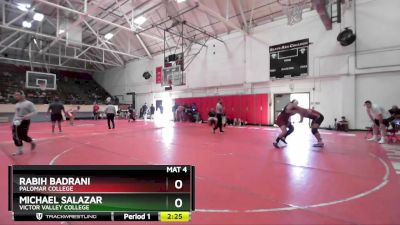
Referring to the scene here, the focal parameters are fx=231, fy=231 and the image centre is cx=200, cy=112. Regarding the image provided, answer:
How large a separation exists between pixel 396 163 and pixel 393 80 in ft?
30.5

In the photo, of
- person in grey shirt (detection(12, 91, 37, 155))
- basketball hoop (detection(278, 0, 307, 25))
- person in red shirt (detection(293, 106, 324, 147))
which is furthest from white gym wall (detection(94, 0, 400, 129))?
person in grey shirt (detection(12, 91, 37, 155))

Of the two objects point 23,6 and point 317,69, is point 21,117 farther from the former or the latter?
point 23,6

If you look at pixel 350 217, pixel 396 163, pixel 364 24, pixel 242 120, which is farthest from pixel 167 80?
pixel 350 217

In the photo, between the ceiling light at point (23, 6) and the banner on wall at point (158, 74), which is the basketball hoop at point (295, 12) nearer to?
the banner on wall at point (158, 74)

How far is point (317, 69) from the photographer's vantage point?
14039mm

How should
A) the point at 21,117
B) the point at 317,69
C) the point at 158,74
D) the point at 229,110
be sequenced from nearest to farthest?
the point at 21,117 → the point at 317,69 → the point at 229,110 → the point at 158,74

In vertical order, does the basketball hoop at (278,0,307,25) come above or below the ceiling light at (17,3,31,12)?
below
